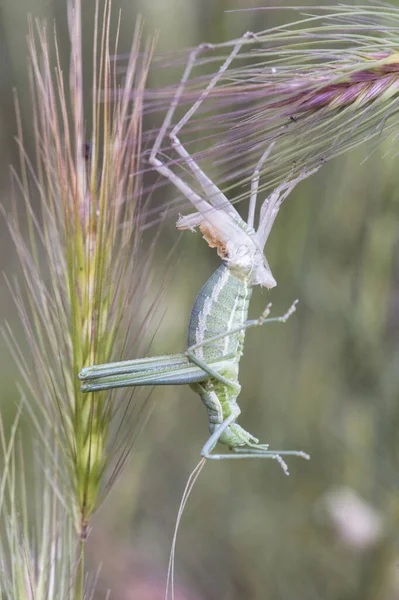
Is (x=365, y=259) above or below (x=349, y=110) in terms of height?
below

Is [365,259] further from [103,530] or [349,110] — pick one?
[103,530]

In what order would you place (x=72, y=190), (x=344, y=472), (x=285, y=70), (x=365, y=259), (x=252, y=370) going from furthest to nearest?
(x=252, y=370) < (x=344, y=472) < (x=365, y=259) < (x=72, y=190) < (x=285, y=70)

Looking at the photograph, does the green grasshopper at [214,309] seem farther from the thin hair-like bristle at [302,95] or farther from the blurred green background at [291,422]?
the blurred green background at [291,422]

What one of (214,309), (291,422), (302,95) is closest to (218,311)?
(214,309)

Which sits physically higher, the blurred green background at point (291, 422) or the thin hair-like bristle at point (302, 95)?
the thin hair-like bristle at point (302, 95)

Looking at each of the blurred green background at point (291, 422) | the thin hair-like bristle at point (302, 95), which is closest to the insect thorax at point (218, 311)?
the thin hair-like bristle at point (302, 95)

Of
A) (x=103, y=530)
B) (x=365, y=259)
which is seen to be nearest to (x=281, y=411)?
(x=365, y=259)

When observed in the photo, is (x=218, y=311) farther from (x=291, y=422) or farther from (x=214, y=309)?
(x=291, y=422)
